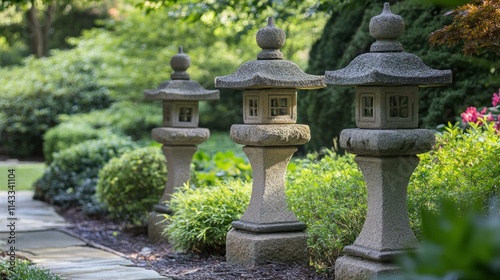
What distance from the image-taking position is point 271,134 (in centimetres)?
582

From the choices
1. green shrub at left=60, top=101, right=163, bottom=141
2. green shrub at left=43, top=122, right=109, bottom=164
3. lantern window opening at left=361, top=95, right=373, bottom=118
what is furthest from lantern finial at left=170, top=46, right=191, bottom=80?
green shrub at left=60, top=101, right=163, bottom=141

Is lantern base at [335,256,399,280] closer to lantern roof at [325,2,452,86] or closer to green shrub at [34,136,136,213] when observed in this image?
lantern roof at [325,2,452,86]

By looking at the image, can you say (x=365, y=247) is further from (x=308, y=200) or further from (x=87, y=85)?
(x=87, y=85)

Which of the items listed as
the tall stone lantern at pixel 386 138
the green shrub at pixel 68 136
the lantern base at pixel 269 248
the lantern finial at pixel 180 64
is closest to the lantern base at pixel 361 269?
the tall stone lantern at pixel 386 138

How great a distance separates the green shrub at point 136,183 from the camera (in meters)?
8.75

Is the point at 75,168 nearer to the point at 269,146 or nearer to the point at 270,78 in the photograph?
the point at 269,146

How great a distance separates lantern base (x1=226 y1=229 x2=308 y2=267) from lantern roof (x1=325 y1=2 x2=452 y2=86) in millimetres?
1524

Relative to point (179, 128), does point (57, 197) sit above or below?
below

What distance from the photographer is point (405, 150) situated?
476 centimetres

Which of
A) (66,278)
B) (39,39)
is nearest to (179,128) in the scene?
(66,278)

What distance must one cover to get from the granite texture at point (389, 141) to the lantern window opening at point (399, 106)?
0.14m

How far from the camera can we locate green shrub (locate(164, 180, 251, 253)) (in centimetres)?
667

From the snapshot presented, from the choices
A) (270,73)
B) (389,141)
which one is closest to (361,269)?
(389,141)

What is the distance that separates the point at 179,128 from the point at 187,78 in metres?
0.60
